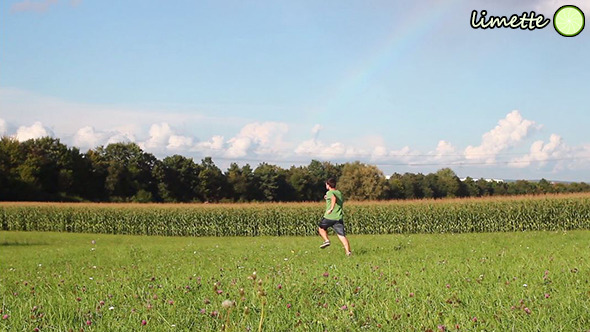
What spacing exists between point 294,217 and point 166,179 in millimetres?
47700

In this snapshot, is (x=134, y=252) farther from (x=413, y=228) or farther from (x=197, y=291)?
(x=413, y=228)

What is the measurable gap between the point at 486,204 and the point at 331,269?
24.1 meters

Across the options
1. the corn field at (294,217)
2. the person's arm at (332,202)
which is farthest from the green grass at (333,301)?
the corn field at (294,217)

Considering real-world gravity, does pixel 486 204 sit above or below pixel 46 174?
below

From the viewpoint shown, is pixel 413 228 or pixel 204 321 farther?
pixel 413 228

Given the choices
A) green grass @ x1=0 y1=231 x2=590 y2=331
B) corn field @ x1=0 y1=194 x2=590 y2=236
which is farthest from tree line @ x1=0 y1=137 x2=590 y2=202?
green grass @ x1=0 y1=231 x2=590 y2=331

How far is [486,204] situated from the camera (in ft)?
97.9

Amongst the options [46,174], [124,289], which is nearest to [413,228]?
[124,289]

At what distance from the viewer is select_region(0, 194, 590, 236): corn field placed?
1142 inches

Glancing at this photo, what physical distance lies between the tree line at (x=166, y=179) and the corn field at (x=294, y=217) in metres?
13.6

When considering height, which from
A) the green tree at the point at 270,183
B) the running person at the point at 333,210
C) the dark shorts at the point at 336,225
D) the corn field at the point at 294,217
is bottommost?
the corn field at the point at 294,217

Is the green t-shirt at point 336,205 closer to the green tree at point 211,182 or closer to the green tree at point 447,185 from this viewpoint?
the green tree at point 211,182

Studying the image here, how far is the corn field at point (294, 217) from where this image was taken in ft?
95.2

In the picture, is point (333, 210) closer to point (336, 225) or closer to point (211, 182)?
point (336, 225)
